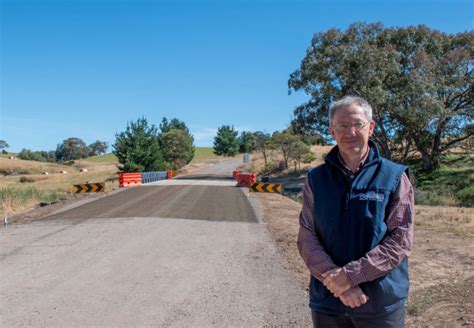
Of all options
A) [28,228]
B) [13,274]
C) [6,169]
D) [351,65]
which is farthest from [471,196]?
[6,169]

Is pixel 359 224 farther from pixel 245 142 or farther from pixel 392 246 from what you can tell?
pixel 245 142

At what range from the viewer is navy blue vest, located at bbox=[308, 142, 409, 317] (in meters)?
2.76

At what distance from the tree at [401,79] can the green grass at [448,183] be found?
1432mm

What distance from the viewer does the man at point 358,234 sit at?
275cm

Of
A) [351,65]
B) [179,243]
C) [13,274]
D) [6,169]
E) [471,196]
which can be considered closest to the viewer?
[13,274]

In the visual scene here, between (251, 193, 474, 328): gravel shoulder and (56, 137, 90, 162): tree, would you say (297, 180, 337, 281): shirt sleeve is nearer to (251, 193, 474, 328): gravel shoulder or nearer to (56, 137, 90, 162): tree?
(251, 193, 474, 328): gravel shoulder

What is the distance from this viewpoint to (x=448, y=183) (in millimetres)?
32688

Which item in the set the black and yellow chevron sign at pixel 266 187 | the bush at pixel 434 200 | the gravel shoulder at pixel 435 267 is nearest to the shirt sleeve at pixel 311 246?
the gravel shoulder at pixel 435 267

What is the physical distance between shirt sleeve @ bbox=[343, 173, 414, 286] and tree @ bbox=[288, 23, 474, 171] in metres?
27.7

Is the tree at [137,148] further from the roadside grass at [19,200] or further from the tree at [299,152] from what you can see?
the roadside grass at [19,200]

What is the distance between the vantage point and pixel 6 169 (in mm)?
88625

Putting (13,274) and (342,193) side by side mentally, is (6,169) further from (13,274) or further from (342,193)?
(342,193)

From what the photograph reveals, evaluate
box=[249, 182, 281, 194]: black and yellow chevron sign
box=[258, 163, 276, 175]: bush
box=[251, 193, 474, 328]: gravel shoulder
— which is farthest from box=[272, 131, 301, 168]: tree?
box=[251, 193, 474, 328]: gravel shoulder

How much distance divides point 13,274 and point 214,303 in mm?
3797
